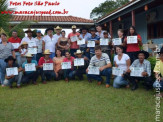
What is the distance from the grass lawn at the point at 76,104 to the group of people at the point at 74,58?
17.3 inches

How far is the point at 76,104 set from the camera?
4.66 meters

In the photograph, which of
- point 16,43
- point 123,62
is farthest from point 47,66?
point 123,62

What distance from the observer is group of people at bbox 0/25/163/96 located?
239 inches

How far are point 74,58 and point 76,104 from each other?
3.07 meters

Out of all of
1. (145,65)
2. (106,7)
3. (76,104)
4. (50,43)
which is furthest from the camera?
(106,7)

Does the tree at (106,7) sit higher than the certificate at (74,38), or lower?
higher

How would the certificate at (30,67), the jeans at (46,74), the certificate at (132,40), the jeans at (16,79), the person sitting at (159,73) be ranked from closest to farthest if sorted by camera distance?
the person sitting at (159,73), the certificate at (132,40), the jeans at (16,79), the certificate at (30,67), the jeans at (46,74)

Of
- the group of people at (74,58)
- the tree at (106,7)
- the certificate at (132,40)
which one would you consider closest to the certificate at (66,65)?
the group of people at (74,58)

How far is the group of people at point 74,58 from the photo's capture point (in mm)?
6078

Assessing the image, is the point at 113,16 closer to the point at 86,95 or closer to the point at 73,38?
the point at 73,38

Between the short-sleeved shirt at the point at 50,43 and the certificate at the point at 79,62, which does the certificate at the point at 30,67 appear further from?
the certificate at the point at 79,62

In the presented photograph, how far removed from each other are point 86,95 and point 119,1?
4001 centimetres

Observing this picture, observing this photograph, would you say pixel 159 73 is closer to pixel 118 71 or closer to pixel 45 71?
pixel 118 71

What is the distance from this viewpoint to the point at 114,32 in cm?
1730
